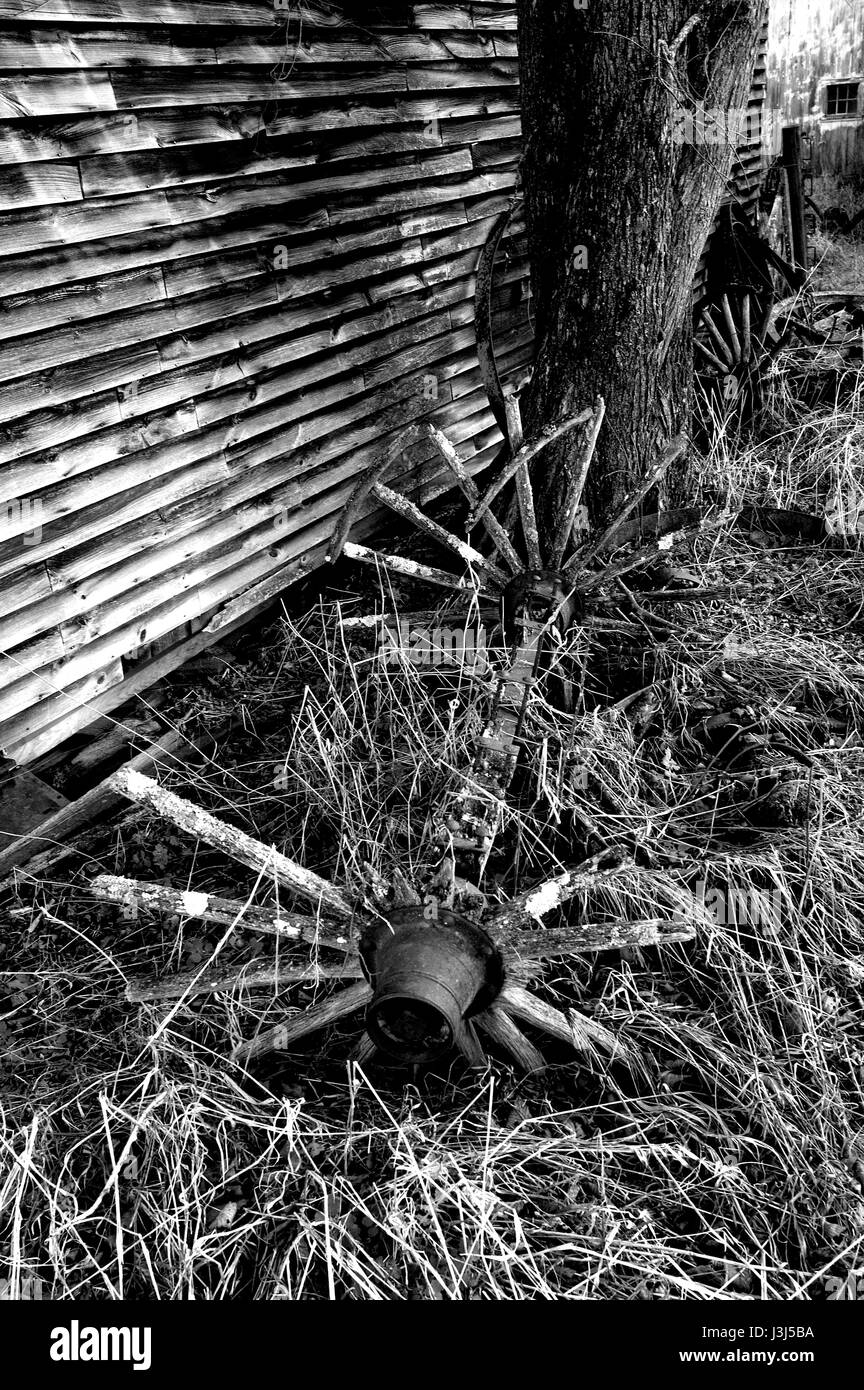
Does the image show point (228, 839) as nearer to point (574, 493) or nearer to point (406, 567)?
point (406, 567)

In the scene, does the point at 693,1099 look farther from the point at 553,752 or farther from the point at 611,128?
the point at 611,128

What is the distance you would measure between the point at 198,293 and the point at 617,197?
5.23 ft

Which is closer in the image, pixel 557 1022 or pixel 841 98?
pixel 557 1022

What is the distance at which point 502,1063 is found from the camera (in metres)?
2.47

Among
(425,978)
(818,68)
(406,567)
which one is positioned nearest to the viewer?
(425,978)

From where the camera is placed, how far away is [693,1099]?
236 cm

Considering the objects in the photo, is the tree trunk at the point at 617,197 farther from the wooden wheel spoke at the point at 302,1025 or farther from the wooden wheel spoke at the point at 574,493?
the wooden wheel spoke at the point at 302,1025

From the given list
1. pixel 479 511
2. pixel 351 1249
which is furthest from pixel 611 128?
pixel 351 1249

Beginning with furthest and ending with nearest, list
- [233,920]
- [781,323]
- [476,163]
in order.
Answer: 1. [781,323]
2. [476,163]
3. [233,920]

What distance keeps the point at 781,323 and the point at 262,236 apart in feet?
13.8

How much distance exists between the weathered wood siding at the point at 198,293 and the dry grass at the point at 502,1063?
23.8 inches

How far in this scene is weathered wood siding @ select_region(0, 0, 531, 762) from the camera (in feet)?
9.59

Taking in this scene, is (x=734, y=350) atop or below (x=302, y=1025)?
atop

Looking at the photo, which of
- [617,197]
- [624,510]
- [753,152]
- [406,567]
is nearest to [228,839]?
[406,567]
